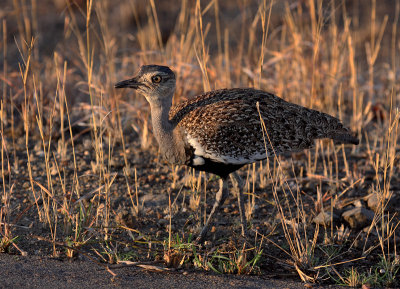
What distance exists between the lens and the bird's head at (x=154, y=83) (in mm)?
4109

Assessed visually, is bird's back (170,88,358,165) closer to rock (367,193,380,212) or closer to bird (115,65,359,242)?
bird (115,65,359,242)

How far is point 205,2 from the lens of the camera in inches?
450

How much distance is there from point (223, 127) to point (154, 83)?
2.06ft

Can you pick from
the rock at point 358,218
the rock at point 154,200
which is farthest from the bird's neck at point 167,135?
the rock at point 358,218

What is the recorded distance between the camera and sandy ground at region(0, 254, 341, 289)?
11.1 feet

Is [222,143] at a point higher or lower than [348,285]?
higher

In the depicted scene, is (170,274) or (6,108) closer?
(170,274)

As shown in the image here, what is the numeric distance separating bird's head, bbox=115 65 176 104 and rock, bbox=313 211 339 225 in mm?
1518

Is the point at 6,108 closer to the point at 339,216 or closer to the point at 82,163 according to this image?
the point at 82,163

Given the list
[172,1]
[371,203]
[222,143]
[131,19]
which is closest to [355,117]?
[371,203]

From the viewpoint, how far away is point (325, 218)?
4418mm

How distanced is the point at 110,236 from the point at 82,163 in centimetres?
150

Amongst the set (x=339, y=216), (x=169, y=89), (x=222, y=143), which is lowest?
(x=339, y=216)

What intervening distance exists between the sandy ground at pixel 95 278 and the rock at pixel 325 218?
3.17 ft
